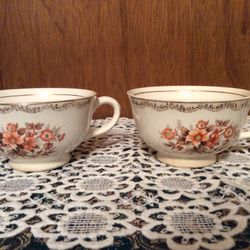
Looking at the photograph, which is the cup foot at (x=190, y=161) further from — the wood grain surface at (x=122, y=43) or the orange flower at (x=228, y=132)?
the wood grain surface at (x=122, y=43)

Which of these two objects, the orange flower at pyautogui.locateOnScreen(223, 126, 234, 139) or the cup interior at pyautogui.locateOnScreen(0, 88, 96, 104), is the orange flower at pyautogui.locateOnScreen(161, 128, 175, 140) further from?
the cup interior at pyautogui.locateOnScreen(0, 88, 96, 104)

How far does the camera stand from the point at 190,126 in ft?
1.29

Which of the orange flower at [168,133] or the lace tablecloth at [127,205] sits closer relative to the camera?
the lace tablecloth at [127,205]

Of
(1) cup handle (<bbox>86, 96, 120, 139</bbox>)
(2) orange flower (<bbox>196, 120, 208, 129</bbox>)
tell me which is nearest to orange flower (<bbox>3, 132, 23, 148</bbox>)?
(1) cup handle (<bbox>86, 96, 120, 139</bbox>)

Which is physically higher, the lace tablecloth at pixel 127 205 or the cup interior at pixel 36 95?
the cup interior at pixel 36 95

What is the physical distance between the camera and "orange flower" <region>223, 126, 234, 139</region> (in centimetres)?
40

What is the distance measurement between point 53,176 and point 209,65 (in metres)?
0.51

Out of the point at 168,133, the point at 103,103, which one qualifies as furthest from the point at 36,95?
the point at 168,133

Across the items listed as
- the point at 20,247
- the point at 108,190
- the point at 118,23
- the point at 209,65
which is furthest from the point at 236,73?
the point at 20,247

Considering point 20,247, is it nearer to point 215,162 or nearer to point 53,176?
point 53,176

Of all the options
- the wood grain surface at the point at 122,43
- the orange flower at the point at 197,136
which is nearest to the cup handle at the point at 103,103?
the orange flower at the point at 197,136

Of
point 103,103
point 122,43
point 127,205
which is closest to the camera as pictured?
point 127,205

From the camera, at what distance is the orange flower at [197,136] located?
394 millimetres

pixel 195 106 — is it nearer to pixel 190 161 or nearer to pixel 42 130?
pixel 190 161
